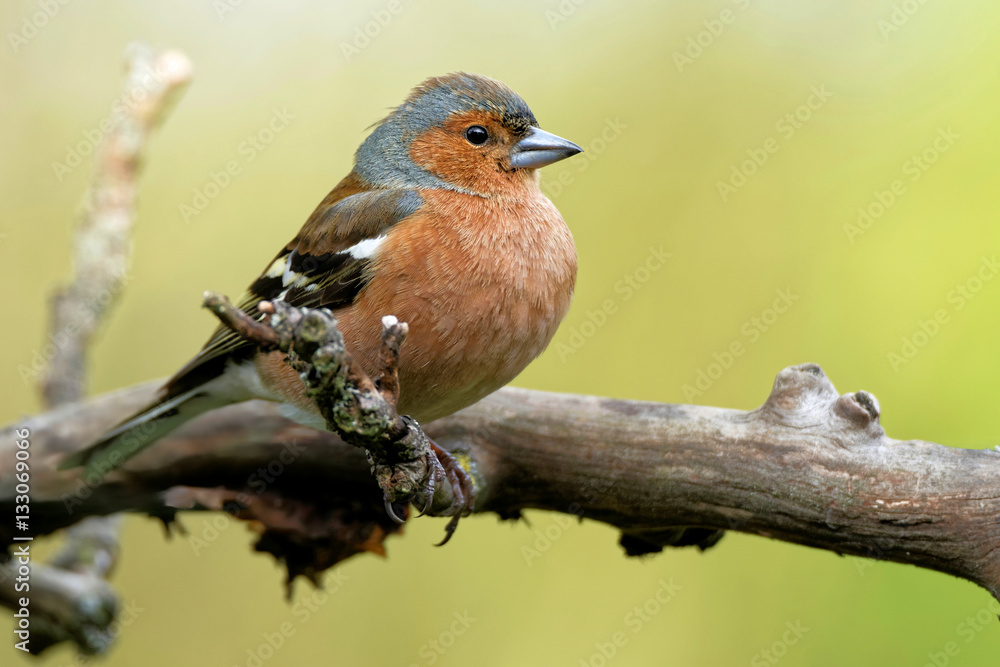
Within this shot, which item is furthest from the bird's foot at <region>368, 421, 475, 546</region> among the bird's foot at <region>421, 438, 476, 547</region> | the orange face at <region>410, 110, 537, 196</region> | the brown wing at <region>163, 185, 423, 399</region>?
the orange face at <region>410, 110, 537, 196</region>

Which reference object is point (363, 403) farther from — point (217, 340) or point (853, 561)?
point (853, 561)

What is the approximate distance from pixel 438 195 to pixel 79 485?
80.4 inches

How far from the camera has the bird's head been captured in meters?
3.19

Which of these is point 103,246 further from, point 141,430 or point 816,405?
point 816,405

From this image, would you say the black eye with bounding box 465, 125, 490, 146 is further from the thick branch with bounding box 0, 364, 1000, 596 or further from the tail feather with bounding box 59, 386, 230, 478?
the tail feather with bounding box 59, 386, 230, 478

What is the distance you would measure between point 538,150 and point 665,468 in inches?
52.3

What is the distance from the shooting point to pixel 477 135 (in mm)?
3246

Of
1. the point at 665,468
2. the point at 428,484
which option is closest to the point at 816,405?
the point at 665,468

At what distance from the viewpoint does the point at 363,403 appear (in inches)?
75.5

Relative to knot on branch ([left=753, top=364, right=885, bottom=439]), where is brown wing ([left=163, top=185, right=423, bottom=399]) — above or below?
below

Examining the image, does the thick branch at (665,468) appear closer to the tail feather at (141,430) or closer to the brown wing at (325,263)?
the tail feather at (141,430)

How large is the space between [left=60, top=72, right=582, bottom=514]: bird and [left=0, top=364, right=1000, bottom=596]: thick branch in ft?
0.67

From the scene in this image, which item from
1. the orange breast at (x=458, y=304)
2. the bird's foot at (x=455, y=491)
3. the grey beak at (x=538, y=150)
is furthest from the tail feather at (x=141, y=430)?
the grey beak at (x=538, y=150)

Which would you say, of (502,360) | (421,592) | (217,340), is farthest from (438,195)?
(421,592)
